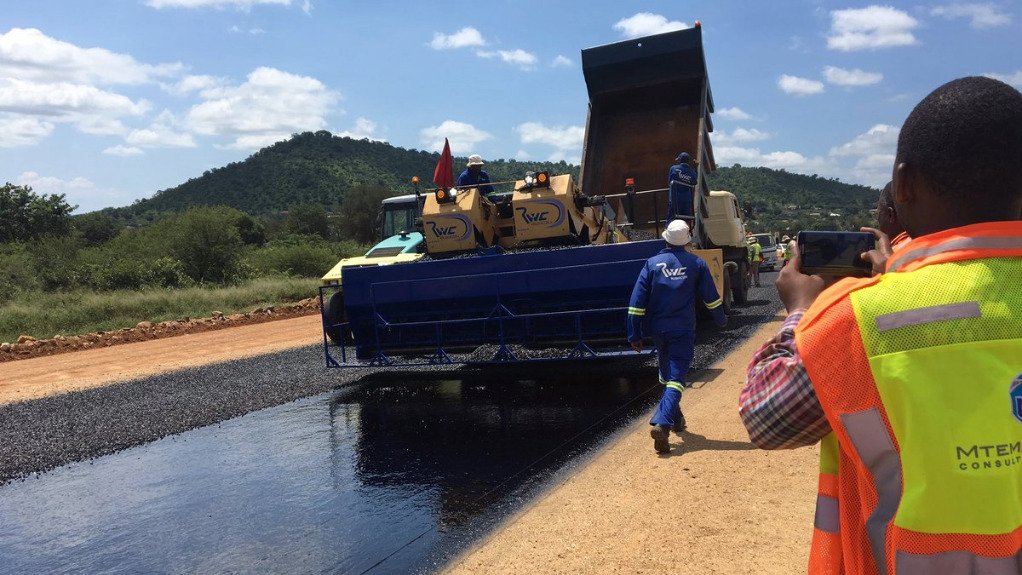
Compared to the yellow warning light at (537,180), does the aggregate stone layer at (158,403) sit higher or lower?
lower

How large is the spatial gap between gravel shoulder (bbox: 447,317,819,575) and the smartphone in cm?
250

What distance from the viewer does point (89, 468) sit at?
6930 millimetres

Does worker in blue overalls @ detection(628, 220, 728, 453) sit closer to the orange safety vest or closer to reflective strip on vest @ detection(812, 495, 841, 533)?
reflective strip on vest @ detection(812, 495, 841, 533)

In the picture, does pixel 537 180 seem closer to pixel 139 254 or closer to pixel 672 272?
pixel 672 272

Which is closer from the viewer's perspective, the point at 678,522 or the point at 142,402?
the point at 678,522

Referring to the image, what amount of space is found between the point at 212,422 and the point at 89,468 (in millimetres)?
1648

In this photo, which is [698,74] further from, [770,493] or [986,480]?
[986,480]

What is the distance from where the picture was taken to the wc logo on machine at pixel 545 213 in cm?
1074

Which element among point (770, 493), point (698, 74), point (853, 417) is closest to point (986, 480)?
point (853, 417)

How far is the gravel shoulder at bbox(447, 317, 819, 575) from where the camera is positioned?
4.02 metres

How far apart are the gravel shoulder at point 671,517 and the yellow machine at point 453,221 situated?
5.16m

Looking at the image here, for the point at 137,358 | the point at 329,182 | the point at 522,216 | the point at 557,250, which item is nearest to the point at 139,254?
the point at 137,358

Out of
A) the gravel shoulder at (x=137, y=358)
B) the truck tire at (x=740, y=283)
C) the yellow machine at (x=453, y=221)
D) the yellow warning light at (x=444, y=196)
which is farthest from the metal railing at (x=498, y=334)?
the truck tire at (x=740, y=283)

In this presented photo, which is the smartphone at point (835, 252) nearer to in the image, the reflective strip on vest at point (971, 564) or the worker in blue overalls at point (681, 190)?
the reflective strip on vest at point (971, 564)
